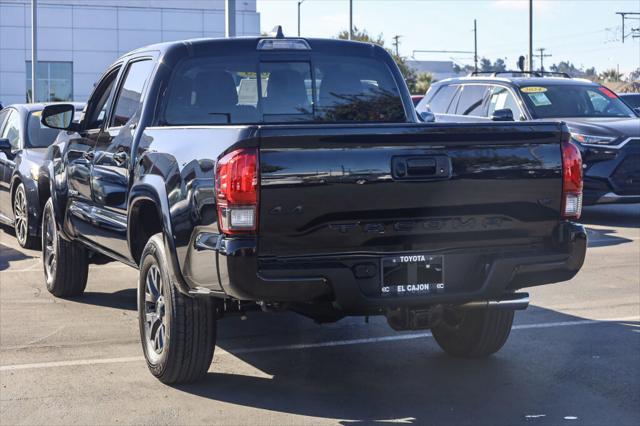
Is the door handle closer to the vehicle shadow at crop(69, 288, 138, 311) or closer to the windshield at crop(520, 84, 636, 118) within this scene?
the vehicle shadow at crop(69, 288, 138, 311)

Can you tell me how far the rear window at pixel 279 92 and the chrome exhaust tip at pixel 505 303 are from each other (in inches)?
75.1

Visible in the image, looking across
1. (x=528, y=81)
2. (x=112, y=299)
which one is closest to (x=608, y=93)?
(x=528, y=81)

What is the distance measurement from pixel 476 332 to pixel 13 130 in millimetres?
7587

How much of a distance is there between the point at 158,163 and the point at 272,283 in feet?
4.38

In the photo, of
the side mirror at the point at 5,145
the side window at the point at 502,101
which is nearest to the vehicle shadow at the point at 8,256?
the side mirror at the point at 5,145

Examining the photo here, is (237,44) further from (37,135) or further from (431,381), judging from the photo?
(37,135)

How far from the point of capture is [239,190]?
5.06 m

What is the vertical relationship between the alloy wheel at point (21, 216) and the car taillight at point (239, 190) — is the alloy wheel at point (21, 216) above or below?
below

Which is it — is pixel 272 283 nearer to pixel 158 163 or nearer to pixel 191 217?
pixel 191 217

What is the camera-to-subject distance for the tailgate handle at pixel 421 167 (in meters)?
5.28

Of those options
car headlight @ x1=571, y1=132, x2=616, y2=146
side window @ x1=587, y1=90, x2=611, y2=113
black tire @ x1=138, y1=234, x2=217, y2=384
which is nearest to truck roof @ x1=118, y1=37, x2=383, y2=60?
black tire @ x1=138, y1=234, x2=217, y2=384

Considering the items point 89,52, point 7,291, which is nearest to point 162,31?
point 89,52

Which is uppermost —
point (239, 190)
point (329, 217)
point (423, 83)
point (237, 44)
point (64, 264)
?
point (423, 83)

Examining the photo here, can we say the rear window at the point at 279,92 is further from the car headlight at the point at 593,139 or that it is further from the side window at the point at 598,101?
the side window at the point at 598,101
